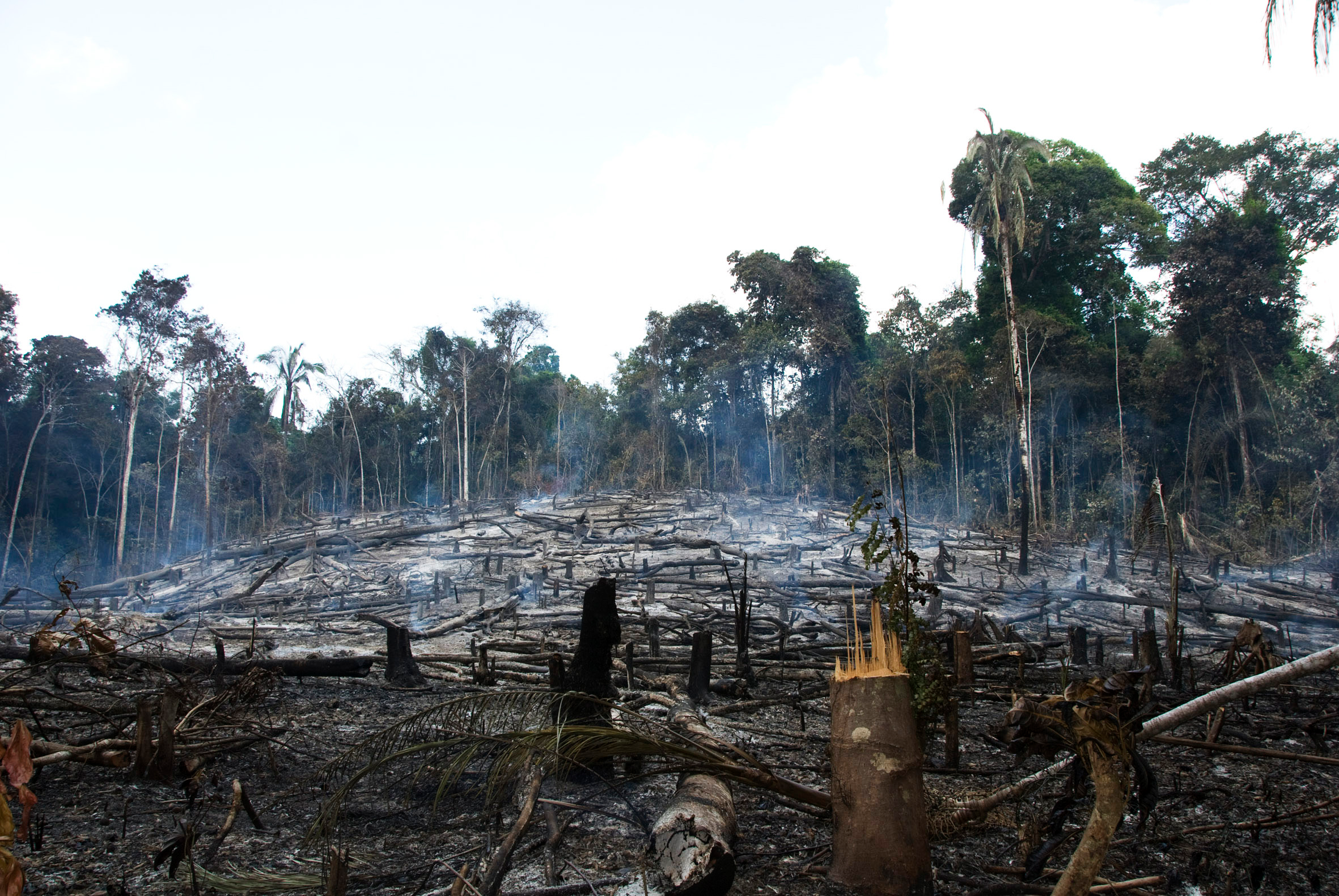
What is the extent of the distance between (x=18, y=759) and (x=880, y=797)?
2.67 meters

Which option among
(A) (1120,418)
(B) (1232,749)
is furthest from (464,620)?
(A) (1120,418)

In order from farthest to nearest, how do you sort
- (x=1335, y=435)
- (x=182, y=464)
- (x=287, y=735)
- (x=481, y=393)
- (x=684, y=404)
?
1. (x=481, y=393)
2. (x=684, y=404)
3. (x=182, y=464)
4. (x=1335, y=435)
5. (x=287, y=735)

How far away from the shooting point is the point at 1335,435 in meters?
20.0

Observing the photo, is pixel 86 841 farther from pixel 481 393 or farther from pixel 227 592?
pixel 481 393

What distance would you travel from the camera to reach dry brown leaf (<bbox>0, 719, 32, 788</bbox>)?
1.82 m

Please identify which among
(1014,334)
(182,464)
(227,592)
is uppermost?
(1014,334)

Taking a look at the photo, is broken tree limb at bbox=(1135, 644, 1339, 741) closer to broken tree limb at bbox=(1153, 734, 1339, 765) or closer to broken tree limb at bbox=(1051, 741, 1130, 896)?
broken tree limb at bbox=(1051, 741, 1130, 896)

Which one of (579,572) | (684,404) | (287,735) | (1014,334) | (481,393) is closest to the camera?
(287,735)

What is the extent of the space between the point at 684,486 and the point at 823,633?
20.4m

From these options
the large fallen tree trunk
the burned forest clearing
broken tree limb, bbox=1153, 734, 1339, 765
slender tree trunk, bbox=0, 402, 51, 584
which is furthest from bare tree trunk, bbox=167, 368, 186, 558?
broken tree limb, bbox=1153, 734, 1339, 765

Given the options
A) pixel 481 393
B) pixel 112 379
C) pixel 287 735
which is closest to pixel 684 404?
pixel 481 393

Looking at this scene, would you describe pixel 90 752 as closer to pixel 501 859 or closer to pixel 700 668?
pixel 501 859

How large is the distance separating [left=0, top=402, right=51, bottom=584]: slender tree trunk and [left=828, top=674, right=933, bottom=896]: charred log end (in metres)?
32.7

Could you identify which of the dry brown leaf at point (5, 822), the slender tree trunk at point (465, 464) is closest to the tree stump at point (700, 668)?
the dry brown leaf at point (5, 822)
